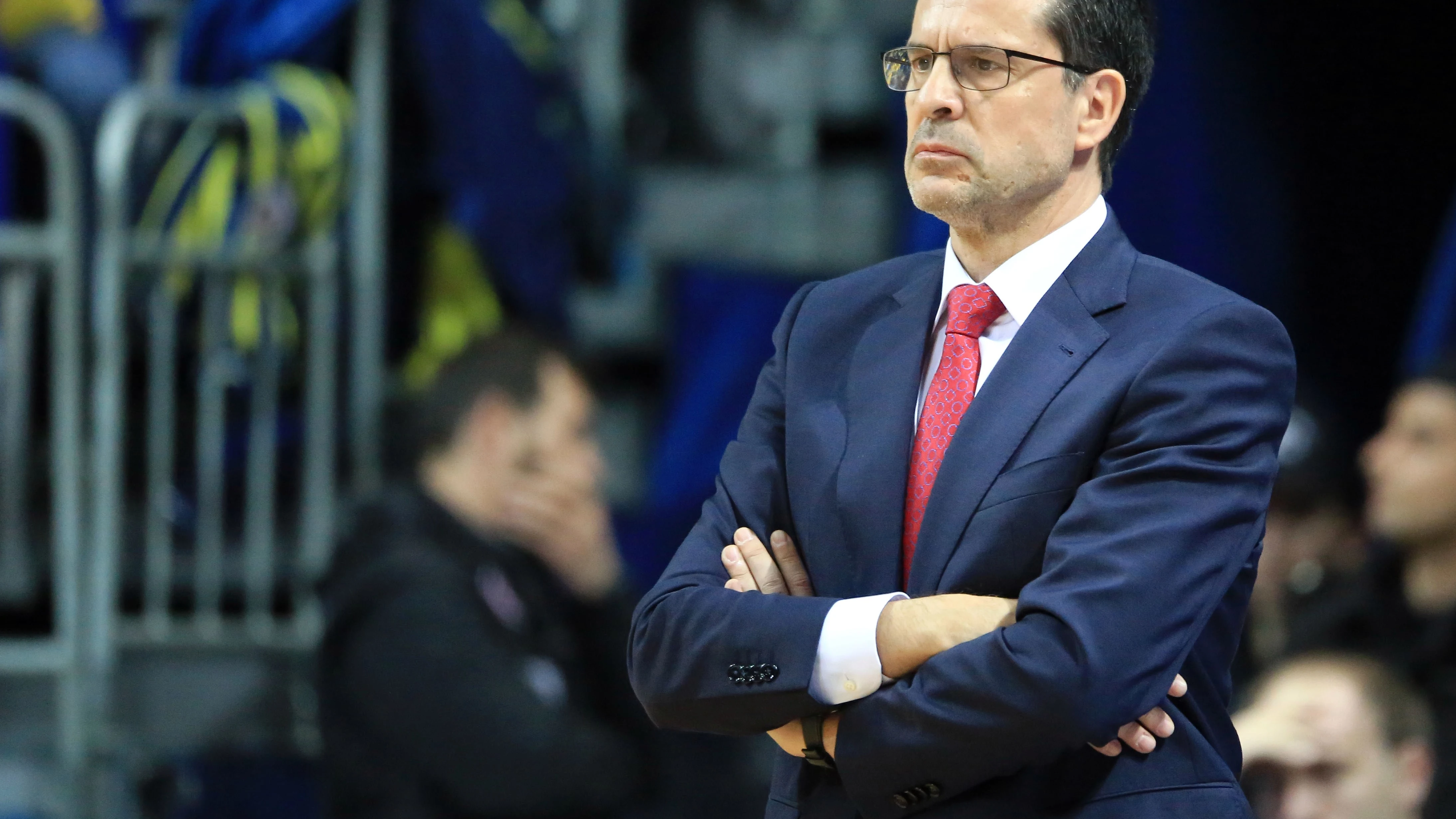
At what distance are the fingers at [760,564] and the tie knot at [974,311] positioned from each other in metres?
0.31

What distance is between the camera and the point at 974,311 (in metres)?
2.07

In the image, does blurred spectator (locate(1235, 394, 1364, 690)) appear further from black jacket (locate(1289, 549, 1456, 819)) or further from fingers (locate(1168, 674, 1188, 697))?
fingers (locate(1168, 674, 1188, 697))

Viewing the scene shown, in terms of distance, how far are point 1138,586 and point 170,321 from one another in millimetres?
3583

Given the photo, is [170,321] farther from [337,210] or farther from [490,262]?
[490,262]

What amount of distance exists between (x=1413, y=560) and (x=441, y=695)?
234 centimetres

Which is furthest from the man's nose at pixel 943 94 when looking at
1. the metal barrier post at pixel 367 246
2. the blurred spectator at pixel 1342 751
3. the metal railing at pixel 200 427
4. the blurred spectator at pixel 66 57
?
the blurred spectator at pixel 66 57

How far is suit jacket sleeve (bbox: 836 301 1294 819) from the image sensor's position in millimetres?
1838

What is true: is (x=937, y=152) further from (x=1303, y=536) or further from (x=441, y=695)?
(x=1303, y=536)

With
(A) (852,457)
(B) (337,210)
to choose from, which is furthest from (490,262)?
(A) (852,457)

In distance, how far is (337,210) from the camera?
523cm

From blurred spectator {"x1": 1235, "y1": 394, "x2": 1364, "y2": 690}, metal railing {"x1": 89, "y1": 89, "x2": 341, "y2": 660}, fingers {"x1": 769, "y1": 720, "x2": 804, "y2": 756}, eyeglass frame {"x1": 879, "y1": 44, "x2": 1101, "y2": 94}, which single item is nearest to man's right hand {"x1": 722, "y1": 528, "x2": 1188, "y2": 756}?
fingers {"x1": 769, "y1": 720, "x2": 804, "y2": 756}

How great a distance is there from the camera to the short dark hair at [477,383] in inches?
179

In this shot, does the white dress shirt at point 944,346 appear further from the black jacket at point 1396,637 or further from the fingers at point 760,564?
the black jacket at point 1396,637

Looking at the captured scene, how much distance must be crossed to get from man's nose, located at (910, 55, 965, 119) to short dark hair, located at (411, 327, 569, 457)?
2659 mm
